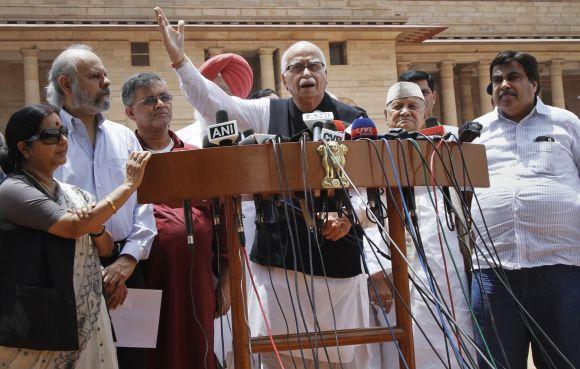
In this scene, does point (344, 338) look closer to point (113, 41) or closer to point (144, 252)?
point (144, 252)

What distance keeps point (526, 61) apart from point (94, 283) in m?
2.42

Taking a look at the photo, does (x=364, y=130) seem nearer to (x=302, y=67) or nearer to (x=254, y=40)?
(x=302, y=67)

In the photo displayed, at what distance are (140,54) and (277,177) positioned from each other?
23.8 metres

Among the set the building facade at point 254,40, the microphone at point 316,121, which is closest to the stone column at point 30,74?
the building facade at point 254,40

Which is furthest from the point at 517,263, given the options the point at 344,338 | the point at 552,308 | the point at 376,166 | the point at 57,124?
the point at 57,124

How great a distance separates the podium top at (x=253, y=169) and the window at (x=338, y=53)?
24.6m

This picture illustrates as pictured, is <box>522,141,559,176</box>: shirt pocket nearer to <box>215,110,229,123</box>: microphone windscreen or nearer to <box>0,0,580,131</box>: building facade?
<box>215,110,229,123</box>: microphone windscreen

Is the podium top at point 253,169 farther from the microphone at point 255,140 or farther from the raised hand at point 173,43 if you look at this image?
the raised hand at point 173,43

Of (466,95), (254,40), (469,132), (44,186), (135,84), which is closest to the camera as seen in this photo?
(469,132)

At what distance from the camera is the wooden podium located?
228cm

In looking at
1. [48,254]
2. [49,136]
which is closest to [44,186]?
[49,136]

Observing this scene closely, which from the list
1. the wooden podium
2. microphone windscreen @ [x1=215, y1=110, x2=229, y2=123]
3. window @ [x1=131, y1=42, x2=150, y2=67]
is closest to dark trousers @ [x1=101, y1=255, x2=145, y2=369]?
the wooden podium

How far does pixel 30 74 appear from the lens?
25031 mm

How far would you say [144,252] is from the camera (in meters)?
3.55
